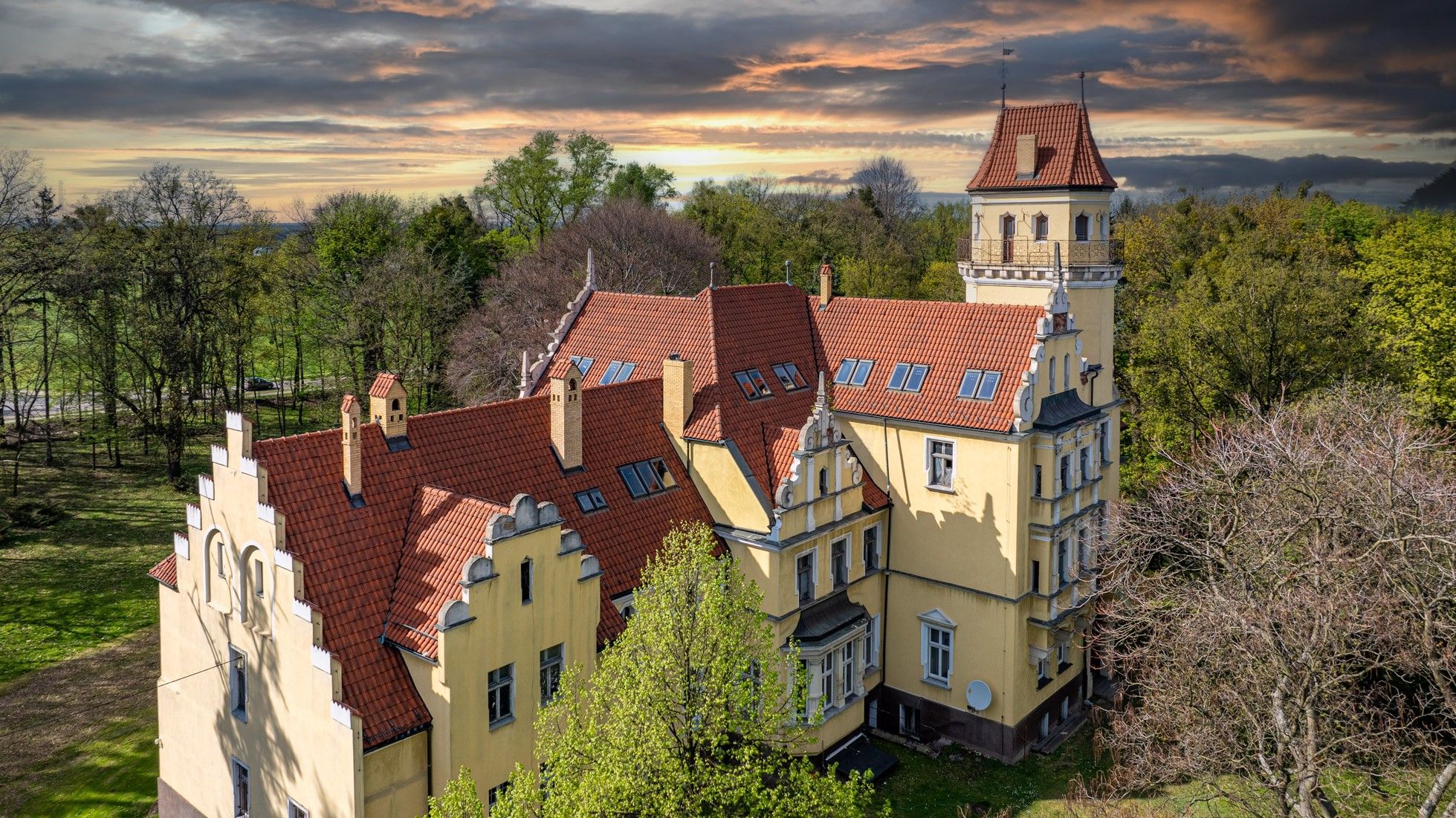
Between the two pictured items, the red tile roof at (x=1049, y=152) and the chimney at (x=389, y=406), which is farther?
the red tile roof at (x=1049, y=152)

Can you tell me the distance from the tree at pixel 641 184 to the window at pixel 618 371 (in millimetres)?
46779

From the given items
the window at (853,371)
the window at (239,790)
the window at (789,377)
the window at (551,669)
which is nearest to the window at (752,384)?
the window at (789,377)

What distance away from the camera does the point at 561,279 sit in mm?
58375

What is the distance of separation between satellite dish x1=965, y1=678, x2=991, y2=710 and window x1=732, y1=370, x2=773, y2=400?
11303 mm

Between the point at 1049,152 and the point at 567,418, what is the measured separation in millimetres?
21290

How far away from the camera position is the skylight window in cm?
3192

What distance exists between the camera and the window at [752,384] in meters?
33.1

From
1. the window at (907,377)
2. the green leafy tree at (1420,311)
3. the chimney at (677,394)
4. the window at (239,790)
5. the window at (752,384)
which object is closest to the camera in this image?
the window at (239,790)

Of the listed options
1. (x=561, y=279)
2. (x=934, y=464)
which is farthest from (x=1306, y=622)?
(x=561, y=279)

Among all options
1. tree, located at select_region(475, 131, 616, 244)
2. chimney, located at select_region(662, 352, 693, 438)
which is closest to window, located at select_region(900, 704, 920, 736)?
chimney, located at select_region(662, 352, 693, 438)

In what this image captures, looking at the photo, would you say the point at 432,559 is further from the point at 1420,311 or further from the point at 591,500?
the point at 1420,311

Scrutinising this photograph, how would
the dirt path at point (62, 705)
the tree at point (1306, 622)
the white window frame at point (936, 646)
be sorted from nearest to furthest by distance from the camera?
1. the tree at point (1306, 622)
2. the dirt path at point (62, 705)
3. the white window frame at point (936, 646)

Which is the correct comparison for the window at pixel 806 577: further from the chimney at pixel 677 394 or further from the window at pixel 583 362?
the window at pixel 583 362

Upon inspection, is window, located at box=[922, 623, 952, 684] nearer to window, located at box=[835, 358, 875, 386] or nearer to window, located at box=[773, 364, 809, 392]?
window, located at box=[835, 358, 875, 386]
